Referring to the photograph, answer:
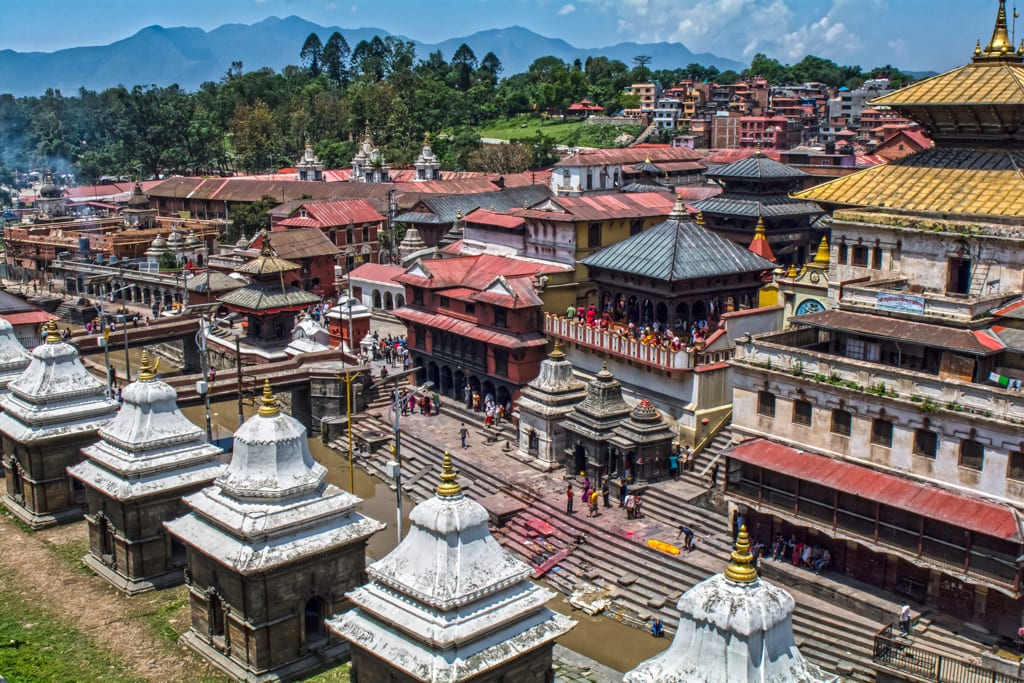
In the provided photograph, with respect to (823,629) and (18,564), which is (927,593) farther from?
(18,564)

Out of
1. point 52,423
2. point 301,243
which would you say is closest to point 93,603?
point 52,423

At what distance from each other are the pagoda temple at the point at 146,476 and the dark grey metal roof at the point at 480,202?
44.2 metres

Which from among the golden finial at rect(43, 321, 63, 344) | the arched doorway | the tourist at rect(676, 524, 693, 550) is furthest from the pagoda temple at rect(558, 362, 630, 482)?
the golden finial at rect(43, 321, 63, 344)

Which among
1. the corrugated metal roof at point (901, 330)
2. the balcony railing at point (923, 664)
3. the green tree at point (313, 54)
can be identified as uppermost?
the green tree at point (313, 54)

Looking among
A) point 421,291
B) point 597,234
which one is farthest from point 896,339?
point 421,291

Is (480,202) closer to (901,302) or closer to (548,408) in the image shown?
(548,408)

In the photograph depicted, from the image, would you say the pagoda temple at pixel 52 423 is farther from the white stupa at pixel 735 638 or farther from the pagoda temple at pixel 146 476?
the white stupa at pixel 735 638

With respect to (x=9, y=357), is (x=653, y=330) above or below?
above

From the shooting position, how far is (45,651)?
25469mm

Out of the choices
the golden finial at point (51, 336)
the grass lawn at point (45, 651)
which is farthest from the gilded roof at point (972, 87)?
the grass lawn at point (45, 651)

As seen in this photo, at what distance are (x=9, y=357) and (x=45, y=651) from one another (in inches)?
611

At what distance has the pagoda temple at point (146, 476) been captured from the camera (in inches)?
1117

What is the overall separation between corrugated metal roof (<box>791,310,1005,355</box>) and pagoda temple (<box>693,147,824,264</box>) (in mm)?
16358

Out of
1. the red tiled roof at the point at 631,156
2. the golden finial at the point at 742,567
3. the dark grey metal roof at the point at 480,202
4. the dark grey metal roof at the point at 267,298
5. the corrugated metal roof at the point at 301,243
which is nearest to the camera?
the golden finial at the point at 742,567
